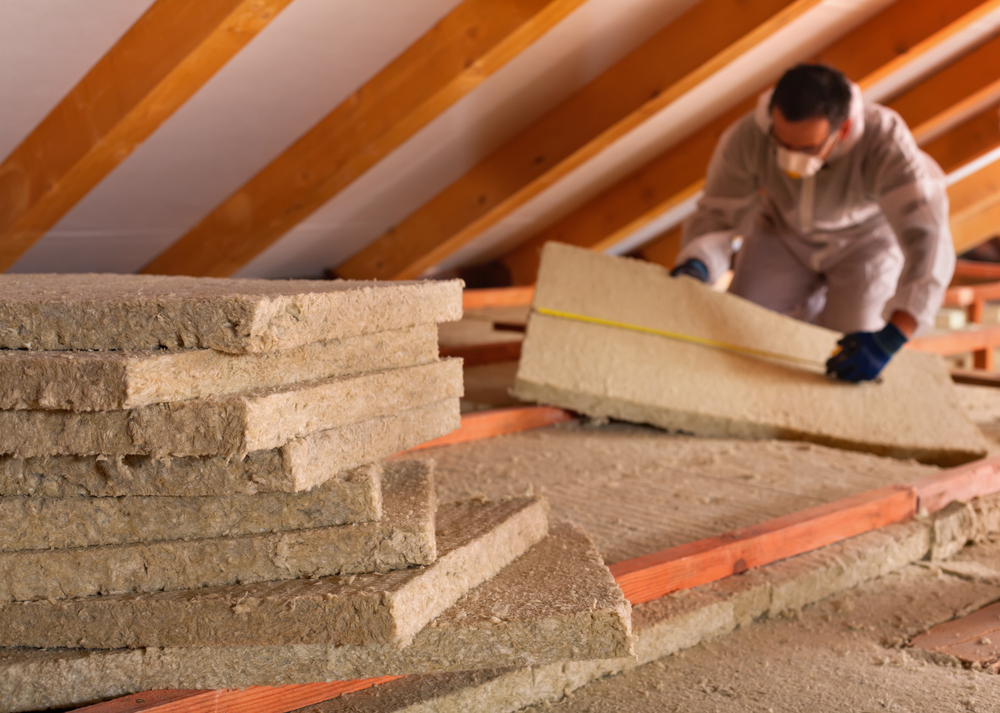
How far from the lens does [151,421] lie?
1.20 meters

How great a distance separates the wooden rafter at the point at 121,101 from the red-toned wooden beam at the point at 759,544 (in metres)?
1.58

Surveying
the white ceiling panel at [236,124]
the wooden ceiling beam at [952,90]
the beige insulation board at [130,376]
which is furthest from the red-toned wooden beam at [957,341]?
the beige insulation board at [130,376]

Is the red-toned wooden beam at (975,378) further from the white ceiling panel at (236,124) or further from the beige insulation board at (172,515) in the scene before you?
the beige insulation board at (172,515)

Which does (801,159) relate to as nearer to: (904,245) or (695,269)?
(904,245)

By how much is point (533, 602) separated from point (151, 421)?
2.02 ft

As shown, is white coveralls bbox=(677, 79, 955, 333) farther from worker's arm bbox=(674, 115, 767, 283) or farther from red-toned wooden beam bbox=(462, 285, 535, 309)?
red-toned wooden beam bbox=(462, 285, 535, 309)

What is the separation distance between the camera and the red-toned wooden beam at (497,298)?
507 cm

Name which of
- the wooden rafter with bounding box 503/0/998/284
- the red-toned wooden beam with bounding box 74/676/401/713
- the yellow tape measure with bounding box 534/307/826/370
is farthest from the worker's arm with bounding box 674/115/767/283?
the red-toned wooden beam with bounding box 74/676/401/713

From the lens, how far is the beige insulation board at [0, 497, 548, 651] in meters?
1.23

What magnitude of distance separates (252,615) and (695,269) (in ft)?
8.02

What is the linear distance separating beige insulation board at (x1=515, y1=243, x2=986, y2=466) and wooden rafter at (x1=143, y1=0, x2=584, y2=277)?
26.2 inches

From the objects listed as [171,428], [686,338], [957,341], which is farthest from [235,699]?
[957,341]

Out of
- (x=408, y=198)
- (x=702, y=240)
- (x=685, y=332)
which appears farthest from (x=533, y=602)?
(x=408, y=198)

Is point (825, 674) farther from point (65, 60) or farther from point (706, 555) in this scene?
point (65, 60)
